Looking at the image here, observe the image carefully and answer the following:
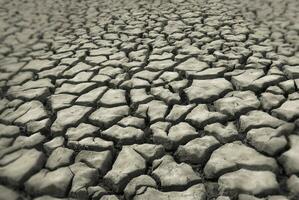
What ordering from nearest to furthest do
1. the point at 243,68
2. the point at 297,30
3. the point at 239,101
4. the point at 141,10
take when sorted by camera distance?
the point at 239,101
the point at 243,68
the point at 297,30
the point at 141,10

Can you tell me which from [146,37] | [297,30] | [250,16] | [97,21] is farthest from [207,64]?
[97,21]

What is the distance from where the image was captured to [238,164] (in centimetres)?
149

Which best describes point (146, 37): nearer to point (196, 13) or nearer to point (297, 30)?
point (196, 13)

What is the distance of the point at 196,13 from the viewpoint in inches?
144

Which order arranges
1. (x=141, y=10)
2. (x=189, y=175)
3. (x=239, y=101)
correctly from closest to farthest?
(x=189, y=175)
(x=239, y=101)
(x=141, y=10)

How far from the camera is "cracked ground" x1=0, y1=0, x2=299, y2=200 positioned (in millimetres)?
1458

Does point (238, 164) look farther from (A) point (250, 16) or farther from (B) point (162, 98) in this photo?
(A) point (250, 16)

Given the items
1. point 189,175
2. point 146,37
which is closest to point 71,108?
point 189,175

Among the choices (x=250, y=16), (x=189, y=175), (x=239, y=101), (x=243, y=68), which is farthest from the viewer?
(x=250, y=16)

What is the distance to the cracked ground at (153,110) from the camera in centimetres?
146

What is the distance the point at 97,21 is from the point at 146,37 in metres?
0.84

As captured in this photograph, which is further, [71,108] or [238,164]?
[71,108]

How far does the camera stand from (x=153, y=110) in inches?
77.0

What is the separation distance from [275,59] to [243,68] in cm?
25
